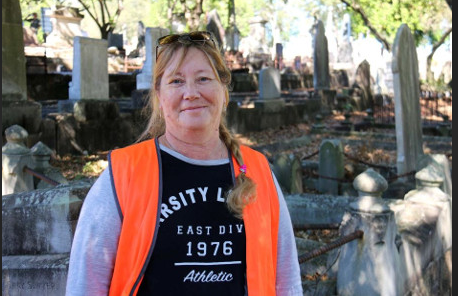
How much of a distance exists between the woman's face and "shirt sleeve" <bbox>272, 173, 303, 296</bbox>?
0.43 meters

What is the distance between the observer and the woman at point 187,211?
1.68m

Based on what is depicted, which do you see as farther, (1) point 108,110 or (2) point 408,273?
(1) point 108,110

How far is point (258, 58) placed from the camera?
2898cm

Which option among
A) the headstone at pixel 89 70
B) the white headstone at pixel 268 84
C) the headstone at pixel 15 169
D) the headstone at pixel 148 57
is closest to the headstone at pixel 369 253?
the headstone at pixel 15 169

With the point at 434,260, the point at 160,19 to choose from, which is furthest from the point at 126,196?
the point at 160,19

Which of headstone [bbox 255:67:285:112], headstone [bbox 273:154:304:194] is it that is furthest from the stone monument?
headstone [bbox 255:67:285:112]

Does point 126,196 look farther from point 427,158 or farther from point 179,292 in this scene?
point 427,158

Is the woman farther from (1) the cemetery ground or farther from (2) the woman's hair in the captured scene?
(1) the cemetery ground

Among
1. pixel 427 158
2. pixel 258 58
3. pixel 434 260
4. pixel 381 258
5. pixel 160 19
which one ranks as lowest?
pixel 434 260

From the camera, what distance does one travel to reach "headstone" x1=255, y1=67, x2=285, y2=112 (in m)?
14.8

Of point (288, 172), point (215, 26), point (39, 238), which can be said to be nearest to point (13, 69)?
point (288, 172)

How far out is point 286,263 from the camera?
6.30 feet

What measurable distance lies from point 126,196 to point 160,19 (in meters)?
55.6

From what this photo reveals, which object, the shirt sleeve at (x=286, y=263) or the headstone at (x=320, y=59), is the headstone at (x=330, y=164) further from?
the headstone at (x=320, y=59)
